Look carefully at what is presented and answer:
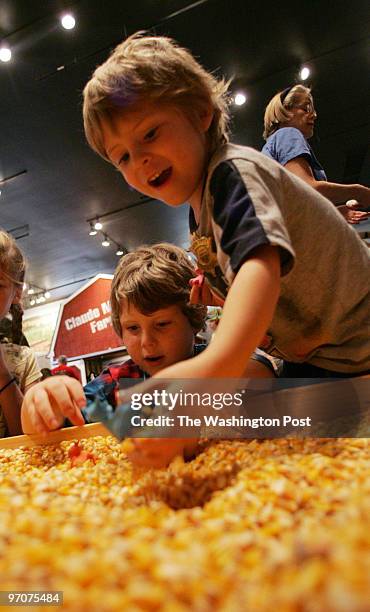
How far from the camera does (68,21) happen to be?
247 centimetres

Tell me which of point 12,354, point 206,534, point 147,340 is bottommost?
point 206,534

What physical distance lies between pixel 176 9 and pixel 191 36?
0.25 meters

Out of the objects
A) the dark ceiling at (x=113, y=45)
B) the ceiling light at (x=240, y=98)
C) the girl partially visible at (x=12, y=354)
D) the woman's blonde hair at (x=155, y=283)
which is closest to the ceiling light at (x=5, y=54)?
the dark ceiling at (x=113, y=45)

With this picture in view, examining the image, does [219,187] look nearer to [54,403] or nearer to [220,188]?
[220,188]

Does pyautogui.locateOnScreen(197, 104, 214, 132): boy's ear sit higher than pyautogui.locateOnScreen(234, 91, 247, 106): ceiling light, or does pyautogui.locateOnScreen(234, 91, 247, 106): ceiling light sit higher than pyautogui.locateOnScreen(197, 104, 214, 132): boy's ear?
pyautogui.locateOnScreen(234, 91, 247, 106): ceiling light

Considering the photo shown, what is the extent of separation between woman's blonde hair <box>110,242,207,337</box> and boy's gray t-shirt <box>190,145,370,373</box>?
23 cm

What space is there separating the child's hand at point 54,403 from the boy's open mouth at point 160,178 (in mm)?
374

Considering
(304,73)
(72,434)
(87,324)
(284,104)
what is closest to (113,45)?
(304,73)

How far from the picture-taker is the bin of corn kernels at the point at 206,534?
203 mm

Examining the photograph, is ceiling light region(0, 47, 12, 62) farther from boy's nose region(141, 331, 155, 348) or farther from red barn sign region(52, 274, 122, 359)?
boy's nose region(141, 331, 155, 348)

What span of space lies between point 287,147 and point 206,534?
135 centimetres

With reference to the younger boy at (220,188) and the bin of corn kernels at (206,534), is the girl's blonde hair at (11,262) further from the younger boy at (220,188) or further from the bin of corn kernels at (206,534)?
the bin of corn kernels at (206,534)

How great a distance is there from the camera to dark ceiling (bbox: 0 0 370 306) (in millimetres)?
2523

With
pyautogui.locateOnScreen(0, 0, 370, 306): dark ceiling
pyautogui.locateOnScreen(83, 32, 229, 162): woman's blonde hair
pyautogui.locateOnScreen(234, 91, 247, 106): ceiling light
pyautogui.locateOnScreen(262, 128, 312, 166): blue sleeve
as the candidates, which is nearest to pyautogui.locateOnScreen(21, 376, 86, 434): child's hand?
pyautogui.locateOnScreen(83, 32, 229, 162): woman's blonde hair
